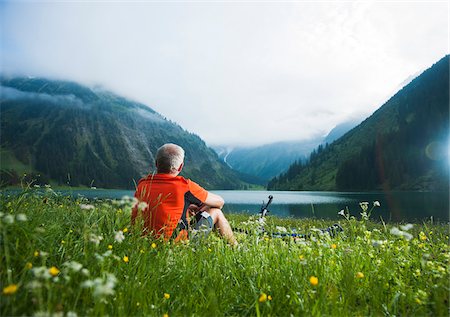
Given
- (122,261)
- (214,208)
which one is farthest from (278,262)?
(214,208)

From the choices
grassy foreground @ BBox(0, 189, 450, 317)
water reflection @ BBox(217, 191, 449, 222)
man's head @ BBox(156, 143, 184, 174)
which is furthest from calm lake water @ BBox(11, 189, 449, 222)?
man's head @ BBox(156, 143, 184, 174)

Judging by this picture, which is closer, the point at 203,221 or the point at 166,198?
the point at 166,198

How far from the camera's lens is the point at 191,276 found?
434 cm

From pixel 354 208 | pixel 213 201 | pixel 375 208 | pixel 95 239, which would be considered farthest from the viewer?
pixel 375 208

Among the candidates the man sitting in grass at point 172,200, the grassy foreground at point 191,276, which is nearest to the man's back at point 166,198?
the man sitting in grass at point 172,200

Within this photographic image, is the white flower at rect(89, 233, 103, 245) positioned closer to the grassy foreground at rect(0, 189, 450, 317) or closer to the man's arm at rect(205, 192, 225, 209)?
the grassy foreground at rect(0, 189, 450, 317)

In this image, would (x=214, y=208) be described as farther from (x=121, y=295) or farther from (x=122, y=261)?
(x=121, y=295)

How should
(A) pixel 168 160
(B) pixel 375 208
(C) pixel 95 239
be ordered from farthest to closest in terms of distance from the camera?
(B) pixel 375 208 → (A) pixel 168 160 → (C) pixel 95 239

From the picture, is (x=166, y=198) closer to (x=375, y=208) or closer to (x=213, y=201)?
(x=213, y=201)

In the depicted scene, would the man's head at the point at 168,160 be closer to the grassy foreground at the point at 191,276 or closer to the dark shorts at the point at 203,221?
the dark shorts at the point at 203,221

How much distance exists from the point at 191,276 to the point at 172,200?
214cm

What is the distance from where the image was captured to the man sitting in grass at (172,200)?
19.7ft

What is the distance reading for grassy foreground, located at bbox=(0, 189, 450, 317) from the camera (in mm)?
3117

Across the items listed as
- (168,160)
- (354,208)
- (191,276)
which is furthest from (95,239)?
(354,208)
